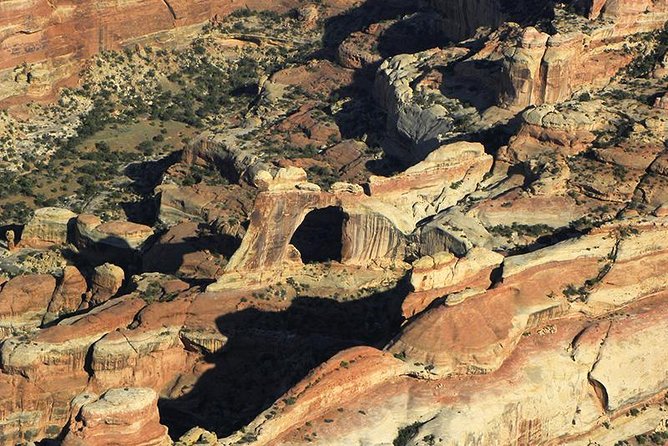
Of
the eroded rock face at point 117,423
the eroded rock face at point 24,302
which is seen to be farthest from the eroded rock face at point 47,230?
the eroded rock face at point 117,423

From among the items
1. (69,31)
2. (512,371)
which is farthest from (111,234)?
(512,371)

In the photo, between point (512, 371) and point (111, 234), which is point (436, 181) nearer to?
point (111, 234)

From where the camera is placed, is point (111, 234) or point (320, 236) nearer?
point (320, 236)

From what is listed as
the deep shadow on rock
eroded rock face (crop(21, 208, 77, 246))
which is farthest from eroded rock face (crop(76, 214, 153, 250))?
the deep shadow on rock

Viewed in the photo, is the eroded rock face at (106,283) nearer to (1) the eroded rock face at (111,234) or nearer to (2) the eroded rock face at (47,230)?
(1) the eroded rock face at (111,234)

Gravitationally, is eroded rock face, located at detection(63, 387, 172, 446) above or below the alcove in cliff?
above

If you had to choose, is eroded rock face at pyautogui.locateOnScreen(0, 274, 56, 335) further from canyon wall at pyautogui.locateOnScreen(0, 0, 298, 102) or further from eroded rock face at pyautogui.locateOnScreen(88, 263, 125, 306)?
canyon wall at pyautogui.locateOnScreen(0, 0, 298, 102)
